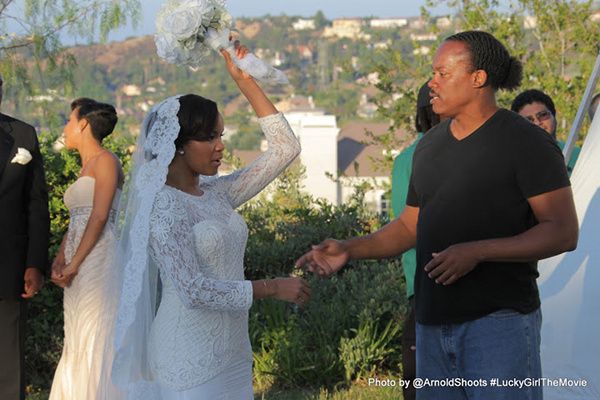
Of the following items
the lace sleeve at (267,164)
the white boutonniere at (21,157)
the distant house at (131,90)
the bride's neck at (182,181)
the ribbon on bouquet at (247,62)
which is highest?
the distant house at (131,90)

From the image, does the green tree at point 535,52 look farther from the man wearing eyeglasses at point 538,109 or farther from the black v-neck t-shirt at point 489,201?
the black v-neck t-shirt at point 489,201

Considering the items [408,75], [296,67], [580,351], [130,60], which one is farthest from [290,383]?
[296,67]

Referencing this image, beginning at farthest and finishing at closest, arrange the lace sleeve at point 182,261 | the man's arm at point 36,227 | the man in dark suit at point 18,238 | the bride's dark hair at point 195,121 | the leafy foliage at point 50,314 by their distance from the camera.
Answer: the leafy foliage at point 50,314, the man's arm at point 36,227, the man in dark suit at point 18,238, the bride's dark hair at point 195,121, the lace sleeve at point 182,261

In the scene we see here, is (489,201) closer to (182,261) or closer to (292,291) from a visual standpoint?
(292,291)

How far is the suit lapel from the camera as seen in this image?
613 cm

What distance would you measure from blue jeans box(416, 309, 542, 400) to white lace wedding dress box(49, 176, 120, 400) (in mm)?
3099

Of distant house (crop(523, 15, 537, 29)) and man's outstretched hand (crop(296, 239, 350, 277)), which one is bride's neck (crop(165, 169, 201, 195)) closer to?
man's outstretched hand (crop(296, 239, 350, 277))

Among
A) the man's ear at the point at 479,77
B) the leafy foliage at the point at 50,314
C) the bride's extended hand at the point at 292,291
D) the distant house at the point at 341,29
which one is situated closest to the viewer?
the man's ear at the point at 479,77

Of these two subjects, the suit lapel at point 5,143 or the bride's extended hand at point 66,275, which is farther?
the bride's extended hand at point 66,275

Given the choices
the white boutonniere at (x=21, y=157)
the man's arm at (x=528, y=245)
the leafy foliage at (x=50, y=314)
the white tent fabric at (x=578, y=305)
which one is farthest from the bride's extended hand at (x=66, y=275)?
the man's arm at (x=528, y=245)

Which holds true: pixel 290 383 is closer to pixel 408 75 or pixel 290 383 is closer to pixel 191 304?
pixel 191 304

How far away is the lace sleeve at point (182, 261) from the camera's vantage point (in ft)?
13.4

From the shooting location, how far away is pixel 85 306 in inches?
259

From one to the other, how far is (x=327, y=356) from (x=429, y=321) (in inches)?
155
